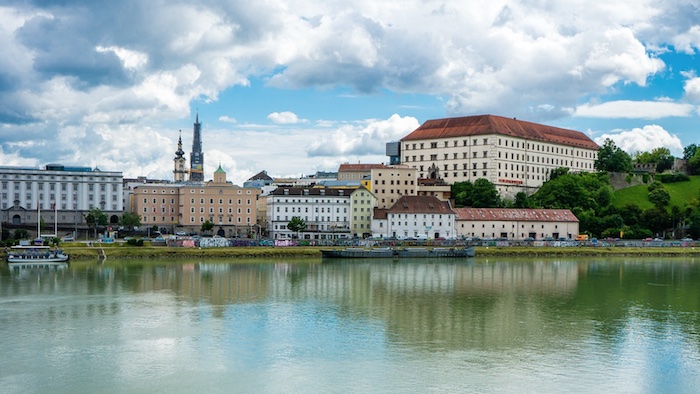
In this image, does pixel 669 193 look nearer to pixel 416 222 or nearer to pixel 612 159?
pixel 612 159

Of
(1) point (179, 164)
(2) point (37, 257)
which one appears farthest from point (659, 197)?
(1) point (179, 164)

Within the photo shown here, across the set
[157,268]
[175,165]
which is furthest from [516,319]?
[175,165]

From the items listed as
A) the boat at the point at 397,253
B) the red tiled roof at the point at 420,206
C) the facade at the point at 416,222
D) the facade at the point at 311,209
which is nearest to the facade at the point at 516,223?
the facade at the point at 416,222

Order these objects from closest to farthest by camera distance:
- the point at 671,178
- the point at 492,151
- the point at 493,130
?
the point at 492,151
the point at 493,130
the point at 671,178

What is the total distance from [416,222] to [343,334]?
156 feet

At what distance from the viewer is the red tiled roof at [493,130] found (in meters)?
90.6

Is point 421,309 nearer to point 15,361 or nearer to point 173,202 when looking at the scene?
point 15,361

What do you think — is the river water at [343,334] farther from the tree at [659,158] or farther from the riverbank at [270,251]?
the tree at [659,158]

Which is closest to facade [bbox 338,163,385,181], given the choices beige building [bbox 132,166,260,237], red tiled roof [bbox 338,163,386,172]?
red tiled roof [bbox 338,163,386,172]

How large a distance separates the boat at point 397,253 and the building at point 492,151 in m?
26.1

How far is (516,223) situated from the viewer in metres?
→ 74.7

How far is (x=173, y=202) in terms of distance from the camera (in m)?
78.6

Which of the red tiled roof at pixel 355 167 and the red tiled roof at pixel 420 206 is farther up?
the red tiled roof at pixel 355 167

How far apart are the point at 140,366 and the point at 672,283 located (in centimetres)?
3253
